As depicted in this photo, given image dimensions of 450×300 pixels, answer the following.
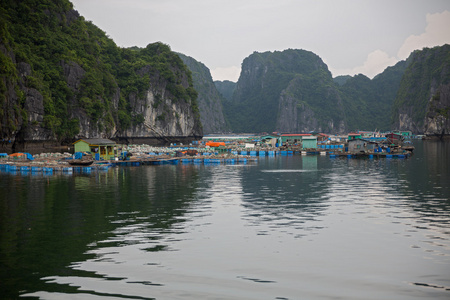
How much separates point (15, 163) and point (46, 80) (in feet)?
130

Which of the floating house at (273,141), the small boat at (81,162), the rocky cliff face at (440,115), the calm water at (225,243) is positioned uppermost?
the rocky cliff face at (440,115)

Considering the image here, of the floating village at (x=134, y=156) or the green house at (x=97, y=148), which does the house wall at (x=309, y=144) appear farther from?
the green house at (x=97, y=148)

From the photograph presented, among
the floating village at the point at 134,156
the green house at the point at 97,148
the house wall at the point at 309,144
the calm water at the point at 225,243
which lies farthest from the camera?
the house wall at the point at 309,144

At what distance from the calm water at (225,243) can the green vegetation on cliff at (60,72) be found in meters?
50.5

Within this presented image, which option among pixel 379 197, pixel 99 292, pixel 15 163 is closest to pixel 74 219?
pixel 99 292

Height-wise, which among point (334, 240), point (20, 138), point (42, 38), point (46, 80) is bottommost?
point (334, 240)

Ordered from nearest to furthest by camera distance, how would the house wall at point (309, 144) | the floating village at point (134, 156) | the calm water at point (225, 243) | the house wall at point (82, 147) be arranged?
the calm water at point (225, 243), the floating village at point (134, 156), the house wall at point (82, 147), the house wall at point (309, 144)

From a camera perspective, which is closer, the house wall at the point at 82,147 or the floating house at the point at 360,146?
the house wall at the point at 82,147

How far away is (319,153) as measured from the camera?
106m

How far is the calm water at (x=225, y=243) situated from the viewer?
48.1ft

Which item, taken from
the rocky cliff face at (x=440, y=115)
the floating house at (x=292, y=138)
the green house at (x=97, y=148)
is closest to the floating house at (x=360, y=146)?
the floating house at (x=292, y=138)

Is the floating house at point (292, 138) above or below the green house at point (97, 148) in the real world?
above

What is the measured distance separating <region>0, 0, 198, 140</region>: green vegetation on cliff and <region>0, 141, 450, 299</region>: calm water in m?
50.5

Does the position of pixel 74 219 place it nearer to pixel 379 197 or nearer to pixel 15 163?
pixel 379 197
